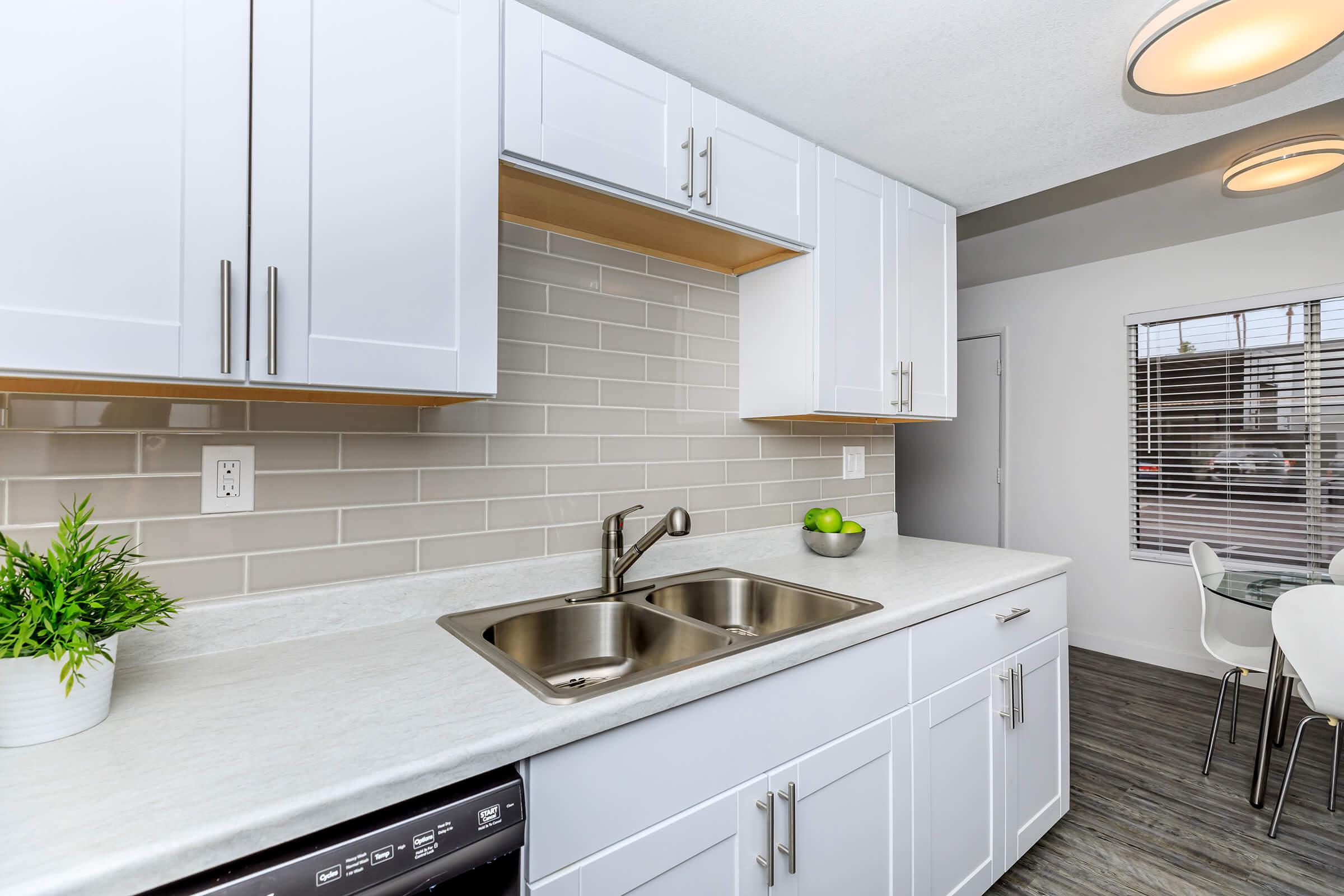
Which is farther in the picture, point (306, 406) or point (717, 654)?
point (306, 406)

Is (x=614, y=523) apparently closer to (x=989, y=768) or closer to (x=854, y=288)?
(x=854, y=288)

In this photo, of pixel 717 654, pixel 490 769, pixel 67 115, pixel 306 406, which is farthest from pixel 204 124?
pixel 717 654

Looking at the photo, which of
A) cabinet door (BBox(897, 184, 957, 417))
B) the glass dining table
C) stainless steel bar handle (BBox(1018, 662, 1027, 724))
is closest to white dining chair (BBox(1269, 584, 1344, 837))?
the glass dining table

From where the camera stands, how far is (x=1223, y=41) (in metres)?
1.32

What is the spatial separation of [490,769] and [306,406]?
0.85 metres

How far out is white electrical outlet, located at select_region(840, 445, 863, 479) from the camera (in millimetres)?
2471

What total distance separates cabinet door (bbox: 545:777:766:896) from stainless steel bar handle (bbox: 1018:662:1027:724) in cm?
107

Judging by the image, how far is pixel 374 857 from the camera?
73 cm

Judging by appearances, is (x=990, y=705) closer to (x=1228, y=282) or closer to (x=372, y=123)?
(x=372, y=123)

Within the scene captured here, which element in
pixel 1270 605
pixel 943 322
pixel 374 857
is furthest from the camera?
pixel 943 322

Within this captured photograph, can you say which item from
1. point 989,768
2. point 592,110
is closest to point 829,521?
point 989,768

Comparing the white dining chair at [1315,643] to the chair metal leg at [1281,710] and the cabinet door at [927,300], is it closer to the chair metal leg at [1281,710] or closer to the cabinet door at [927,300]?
the chair metal leg at [1281,710]

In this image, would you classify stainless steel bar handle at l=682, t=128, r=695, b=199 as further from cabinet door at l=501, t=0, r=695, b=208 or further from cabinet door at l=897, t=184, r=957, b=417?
cabinet door at l=897, t=184, r=957, b=417

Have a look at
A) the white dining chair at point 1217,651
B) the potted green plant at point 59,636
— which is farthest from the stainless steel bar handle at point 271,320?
the white dining chair at point 1217,651
